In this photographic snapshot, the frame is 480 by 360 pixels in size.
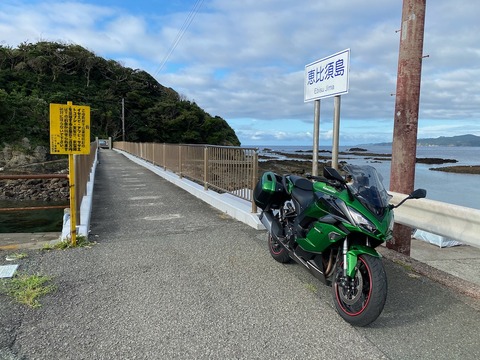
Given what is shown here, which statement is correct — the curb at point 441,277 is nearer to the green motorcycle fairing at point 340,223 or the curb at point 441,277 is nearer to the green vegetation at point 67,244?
the green motorcycle fairing at point 340,223

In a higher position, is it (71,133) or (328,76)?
(328,76)

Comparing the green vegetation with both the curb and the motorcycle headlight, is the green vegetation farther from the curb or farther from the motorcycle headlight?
the curb

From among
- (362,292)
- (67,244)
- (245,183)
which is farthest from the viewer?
(245,183)

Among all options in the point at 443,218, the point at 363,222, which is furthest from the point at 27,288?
the point at 443,218

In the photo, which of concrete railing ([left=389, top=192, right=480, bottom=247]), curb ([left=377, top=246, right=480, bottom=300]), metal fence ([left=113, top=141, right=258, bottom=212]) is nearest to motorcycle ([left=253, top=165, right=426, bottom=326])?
concrete railing ([left=389, top=192, right=480, bottom=247])

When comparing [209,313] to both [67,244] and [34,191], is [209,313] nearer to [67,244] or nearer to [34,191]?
[67,244]

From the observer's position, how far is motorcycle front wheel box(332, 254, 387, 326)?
2.83m

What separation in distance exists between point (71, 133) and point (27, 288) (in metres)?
2.10

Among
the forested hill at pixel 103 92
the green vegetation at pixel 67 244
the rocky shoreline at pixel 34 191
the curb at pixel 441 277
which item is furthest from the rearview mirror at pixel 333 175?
the forested hill at pixel 103 92

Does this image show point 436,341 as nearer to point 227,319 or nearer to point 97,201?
point 227,319

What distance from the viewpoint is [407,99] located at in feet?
16.6

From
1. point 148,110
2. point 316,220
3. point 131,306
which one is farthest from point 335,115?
point 148,110

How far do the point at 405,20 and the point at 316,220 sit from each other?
11.4 feet

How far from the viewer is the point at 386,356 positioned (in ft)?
8.66
